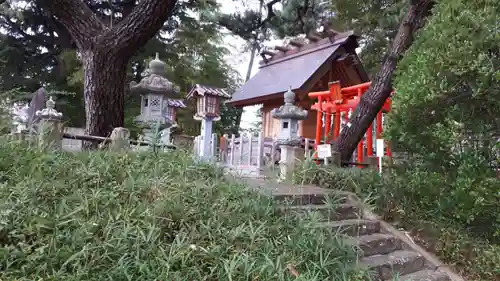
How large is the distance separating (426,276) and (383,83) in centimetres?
376

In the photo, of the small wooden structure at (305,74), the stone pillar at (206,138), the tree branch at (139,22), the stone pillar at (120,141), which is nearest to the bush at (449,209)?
the stone pillar at (120,141)

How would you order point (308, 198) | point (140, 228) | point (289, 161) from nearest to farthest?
point (140, 228)
point (308, 198)
point (289, 161)

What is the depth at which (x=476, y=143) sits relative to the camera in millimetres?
4039

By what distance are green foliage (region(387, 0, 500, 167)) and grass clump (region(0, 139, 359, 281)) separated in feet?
5.43

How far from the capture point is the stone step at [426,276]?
373cm

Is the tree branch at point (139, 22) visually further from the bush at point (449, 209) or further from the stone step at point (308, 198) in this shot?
the bush at point (449, 209)

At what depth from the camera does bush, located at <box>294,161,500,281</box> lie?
3699mm

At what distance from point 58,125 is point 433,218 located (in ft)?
16.1

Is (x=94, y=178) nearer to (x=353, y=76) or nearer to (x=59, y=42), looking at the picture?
(x=353, y=76)

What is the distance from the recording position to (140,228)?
9.41 ft

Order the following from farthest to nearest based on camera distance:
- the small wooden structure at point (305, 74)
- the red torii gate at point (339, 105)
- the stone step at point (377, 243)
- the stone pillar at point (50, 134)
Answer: the small wooden structure at point (305, 74)
the red torii gate at point (339, 105)
the stone pillar at point (50, 134)
the stone step at point (377, 243)

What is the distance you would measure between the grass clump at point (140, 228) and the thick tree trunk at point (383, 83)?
3559mm

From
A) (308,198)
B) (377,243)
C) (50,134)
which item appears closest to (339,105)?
(308,198)

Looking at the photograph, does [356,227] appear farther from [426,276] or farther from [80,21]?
[80,21]
